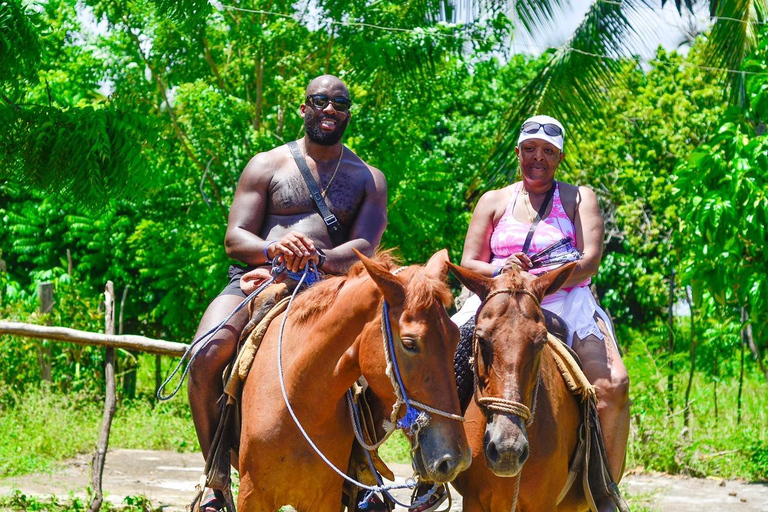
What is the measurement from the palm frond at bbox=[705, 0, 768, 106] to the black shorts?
7238mm

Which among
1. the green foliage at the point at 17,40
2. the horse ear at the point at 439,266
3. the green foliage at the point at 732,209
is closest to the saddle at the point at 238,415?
the horse ear at the point at 439,266

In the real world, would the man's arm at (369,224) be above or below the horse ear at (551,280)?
above

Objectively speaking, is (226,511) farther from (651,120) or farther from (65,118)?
(651,120)

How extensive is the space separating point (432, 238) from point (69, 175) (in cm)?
879

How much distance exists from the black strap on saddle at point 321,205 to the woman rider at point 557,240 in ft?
2.38

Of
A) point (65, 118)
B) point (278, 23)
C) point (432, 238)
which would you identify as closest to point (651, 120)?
point (432, 238)

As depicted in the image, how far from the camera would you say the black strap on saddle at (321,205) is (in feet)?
17.1

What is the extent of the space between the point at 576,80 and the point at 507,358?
7821 mm

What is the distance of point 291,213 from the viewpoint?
17.3 feet

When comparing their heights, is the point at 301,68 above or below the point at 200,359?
above

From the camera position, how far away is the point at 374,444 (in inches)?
165

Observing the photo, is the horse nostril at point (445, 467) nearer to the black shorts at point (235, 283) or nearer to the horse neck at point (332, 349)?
the horse neck at point (332, 349)

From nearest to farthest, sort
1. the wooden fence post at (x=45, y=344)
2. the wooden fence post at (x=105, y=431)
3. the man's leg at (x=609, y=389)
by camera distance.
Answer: the man's leg at (x=609, y=389), the wooden fence post at (x=105, y=431), the wooden fence post at (x=45, y=344)

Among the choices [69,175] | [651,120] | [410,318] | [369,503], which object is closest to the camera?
[410,318]
